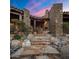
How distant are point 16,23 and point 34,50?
45cm

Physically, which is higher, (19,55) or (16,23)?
(16,23)

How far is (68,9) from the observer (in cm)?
272

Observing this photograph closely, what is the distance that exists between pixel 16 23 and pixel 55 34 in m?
0.57

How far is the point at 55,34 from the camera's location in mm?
2729

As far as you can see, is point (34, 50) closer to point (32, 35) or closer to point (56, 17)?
point (32, 35)
